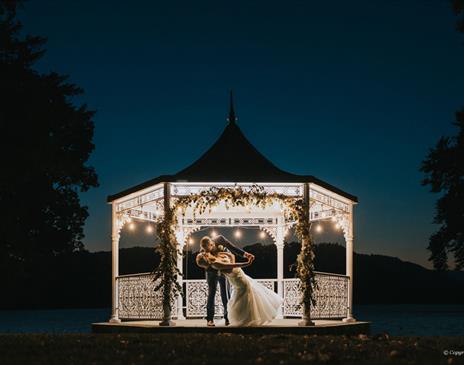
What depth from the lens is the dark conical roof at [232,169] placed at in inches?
738

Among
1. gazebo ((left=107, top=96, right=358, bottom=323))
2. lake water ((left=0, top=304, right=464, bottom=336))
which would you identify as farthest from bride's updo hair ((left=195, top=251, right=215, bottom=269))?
lake water ((left=0, top=304, right=464, bottom=336))

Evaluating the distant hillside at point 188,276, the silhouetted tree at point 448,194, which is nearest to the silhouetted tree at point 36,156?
the distant hillside at point 188,276

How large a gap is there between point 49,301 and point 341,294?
6070 centimetres

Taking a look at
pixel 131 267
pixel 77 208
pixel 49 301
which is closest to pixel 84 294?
pixel 49 301

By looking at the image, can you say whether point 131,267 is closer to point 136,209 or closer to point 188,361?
point 136,209

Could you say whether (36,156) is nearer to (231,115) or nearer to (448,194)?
(231,115)

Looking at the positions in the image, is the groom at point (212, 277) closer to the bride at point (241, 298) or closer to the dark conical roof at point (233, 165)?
the bride at point (241, 298)

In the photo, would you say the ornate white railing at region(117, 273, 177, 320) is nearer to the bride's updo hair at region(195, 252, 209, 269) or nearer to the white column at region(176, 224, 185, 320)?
the white column at region(176, 224, 185, 320)

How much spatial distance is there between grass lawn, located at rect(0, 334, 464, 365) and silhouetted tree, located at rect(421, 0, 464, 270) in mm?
19723

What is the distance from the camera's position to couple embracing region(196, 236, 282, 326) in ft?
57.7

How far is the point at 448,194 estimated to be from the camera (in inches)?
1331

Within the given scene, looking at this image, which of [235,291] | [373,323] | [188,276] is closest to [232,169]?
[235,291]

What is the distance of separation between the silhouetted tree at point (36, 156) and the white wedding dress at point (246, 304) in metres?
4.81

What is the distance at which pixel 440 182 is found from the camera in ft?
112
